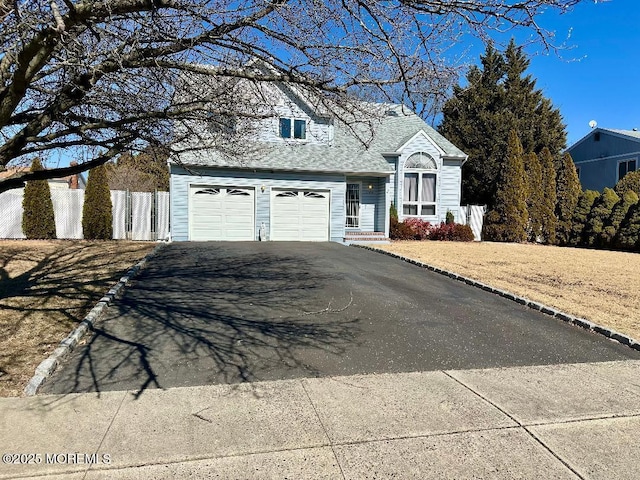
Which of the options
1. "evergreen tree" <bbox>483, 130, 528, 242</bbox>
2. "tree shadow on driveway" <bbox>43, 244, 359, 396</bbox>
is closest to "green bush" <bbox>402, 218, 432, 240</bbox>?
"evergreen tree" <bbox>483, 130, 528, 242</bbox>

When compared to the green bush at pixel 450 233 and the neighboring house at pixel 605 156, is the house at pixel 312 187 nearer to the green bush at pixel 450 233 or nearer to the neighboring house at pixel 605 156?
the green bush at pixel 450 233

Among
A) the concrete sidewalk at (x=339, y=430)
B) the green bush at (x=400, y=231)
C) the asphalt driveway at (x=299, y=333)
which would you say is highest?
the green bush at (x=400, y=231)

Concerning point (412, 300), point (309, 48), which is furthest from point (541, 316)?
point (309, 48)

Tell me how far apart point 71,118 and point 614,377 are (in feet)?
23.5

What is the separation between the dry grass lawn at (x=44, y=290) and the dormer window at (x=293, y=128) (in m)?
6.94

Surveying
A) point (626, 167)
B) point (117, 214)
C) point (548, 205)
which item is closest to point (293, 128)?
point (117, 214)

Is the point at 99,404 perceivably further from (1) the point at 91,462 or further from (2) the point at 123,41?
(2) the point at 123,41

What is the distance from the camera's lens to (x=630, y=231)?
1867 centimetres

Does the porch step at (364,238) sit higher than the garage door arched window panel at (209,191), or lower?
lower

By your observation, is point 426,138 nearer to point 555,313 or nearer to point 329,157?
point 329,157

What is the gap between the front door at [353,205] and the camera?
20031mm

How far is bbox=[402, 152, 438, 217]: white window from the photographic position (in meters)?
20.8

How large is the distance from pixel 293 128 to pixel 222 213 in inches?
172

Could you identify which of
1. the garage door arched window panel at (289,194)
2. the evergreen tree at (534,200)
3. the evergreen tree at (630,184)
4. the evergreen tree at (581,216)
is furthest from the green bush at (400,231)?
the evergreen tree at (630,184)
